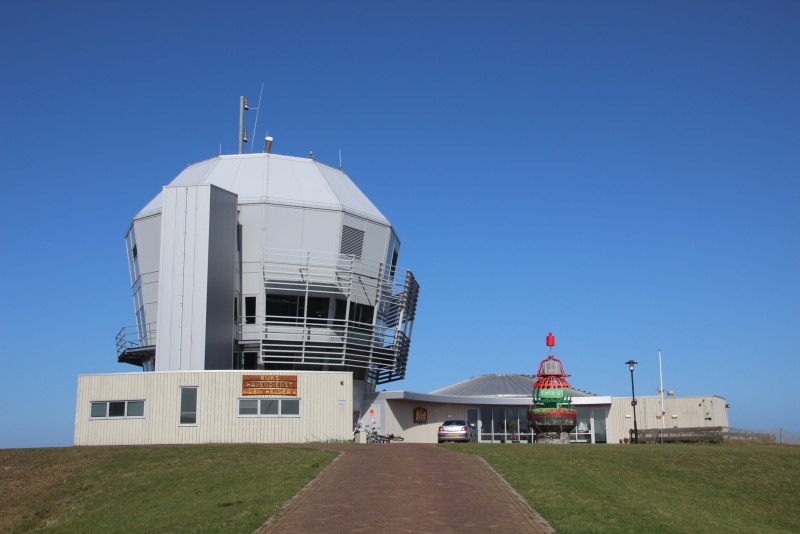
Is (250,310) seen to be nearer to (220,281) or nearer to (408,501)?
(220,281)

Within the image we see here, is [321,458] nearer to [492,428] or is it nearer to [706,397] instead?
[492,428]

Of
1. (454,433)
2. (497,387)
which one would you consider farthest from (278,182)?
(497,387)

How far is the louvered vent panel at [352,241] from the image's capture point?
48469 mm

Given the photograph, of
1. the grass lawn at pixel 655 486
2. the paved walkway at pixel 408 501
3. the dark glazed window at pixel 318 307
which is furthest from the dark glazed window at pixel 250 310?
the paved walkway at pixel 408 501

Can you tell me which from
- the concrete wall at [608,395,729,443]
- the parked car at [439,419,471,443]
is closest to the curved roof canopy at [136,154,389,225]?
the parked car at [439,419,471,443]

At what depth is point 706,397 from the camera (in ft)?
180

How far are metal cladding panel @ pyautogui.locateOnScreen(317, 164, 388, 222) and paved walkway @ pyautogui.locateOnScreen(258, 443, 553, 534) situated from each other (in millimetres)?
27208

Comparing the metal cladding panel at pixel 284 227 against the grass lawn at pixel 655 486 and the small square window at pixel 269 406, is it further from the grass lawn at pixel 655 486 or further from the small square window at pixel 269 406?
the grass lawn at pixel 655 486

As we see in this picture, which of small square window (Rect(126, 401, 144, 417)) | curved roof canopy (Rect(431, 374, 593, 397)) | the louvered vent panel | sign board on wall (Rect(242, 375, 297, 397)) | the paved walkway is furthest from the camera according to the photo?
curved roof canopy (Rect(431, 374, 593, 397))

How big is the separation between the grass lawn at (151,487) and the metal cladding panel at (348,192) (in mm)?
22644

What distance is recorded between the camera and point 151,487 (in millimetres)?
22250

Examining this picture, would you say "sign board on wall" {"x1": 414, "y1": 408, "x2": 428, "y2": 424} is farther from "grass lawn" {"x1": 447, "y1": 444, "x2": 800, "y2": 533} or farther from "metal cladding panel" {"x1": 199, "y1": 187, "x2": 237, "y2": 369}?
"grass lawn" {"x1": 447, "y1": 444, "x2": 800, "y2": 533}

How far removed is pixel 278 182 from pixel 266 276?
605cm

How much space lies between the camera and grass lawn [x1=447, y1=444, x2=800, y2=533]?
17219mm
